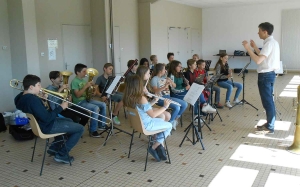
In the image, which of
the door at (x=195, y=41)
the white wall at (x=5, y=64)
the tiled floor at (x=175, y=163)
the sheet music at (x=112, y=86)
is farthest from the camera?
the door at (x=195, y=41)

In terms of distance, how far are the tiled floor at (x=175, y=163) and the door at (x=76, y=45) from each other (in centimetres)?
325

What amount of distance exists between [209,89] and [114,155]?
256 cm

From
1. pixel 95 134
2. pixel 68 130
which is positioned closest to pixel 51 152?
pixel 68 130

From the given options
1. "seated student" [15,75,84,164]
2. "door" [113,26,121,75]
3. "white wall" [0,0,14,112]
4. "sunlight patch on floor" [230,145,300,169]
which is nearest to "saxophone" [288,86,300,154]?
"sunlight patch on floor" [230,145,300,169]

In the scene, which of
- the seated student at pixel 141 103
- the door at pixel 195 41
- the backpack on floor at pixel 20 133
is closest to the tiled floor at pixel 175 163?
the backpack on floor at pixel 20 133

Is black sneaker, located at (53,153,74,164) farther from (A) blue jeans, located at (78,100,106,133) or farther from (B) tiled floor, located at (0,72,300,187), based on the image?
(A) blue jeans, located at (78,100,106,133)

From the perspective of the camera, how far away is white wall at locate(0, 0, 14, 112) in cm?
615

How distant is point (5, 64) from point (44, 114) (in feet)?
11.1

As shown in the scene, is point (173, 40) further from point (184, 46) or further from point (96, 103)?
point (96, 103)

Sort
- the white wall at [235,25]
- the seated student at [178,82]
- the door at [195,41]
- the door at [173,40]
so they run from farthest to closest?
the door at [195,41] < the white wall at [235,25] < the door at [173,40] < the seated student at [178,82]

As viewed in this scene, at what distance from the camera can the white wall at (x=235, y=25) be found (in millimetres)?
13109

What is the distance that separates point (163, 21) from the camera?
11281 mm

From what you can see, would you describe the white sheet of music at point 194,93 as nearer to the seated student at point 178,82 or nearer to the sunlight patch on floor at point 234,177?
the sunlight patch on floor at point 234,177

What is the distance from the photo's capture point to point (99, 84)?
17.9 ft
